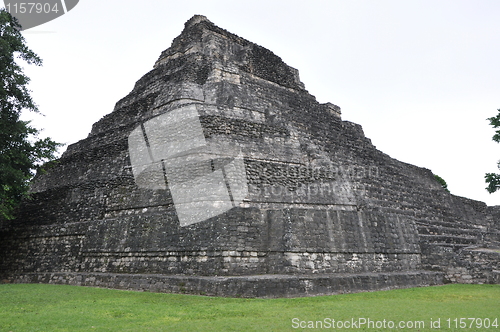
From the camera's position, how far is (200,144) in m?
10.6

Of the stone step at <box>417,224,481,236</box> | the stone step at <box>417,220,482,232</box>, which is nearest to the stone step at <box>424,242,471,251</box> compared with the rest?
the stone step at <box>417,224,481,236</box>

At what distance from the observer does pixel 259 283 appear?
25.9 feet

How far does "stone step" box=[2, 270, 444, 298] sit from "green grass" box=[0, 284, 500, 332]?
13.1 inches

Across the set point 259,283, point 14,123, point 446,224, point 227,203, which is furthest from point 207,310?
point 446,224

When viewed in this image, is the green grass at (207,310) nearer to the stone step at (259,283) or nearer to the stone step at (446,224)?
the stone step at (259,283)

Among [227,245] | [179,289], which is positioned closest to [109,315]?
[179,289]

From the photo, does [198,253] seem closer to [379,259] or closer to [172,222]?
[172,222]

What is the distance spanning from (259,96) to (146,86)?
526cm

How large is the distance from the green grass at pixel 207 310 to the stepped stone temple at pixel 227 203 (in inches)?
31.5

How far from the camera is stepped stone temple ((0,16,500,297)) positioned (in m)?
8.99

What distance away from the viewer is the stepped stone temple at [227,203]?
8.99 metres

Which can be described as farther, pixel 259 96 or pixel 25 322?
pixel 259 96

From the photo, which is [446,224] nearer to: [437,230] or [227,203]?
[437,230]

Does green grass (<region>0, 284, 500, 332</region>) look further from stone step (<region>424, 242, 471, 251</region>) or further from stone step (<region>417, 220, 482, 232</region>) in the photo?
stone step (<region>417, 220, 482, 232</region>)
